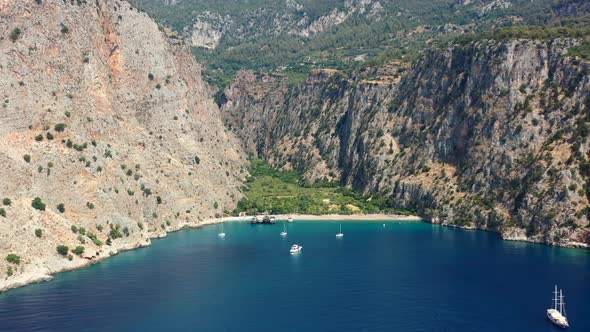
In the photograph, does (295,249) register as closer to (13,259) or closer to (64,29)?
(13,259)

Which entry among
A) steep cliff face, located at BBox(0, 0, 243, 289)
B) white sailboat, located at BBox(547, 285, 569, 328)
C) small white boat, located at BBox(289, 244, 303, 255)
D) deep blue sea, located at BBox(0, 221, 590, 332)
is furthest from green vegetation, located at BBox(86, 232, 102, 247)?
white sailboat, located at BBox(547, 285, 569, 328)

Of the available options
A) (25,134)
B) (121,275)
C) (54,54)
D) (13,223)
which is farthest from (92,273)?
(54,54)

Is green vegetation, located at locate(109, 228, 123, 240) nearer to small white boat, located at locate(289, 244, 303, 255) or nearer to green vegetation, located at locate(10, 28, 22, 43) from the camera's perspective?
small white boat, located at locate(289, 244, 303, 255)

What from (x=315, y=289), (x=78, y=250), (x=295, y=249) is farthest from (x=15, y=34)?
(x=315, y=289)

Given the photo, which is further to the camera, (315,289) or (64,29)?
(64,29)

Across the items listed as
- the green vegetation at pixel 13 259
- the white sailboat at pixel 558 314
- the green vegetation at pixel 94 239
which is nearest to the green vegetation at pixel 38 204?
the green vegetation at pixel 94 239
